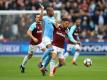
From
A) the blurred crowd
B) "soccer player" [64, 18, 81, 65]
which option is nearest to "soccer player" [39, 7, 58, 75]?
"soccer player" [64, 18, 81, 65]

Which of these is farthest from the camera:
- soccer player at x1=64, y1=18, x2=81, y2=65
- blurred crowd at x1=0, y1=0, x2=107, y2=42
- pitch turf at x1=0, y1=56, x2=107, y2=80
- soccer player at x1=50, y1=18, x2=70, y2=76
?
blurred crowd at x1=0, y1=0, x2=107, y2=42

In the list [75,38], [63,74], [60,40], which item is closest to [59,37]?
[60,40]

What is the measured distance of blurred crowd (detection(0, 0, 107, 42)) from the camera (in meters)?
32.3

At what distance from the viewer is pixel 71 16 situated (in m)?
33.8

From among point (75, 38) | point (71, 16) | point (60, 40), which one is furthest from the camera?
point (71, 16)

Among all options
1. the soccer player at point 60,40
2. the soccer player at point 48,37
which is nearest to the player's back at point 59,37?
the soccer player at point 60,40

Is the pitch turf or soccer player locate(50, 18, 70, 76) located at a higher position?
soccer player locate(50, 18, 70, 76)

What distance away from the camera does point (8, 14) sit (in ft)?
108

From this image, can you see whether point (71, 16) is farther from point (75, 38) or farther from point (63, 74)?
point (63, 74)

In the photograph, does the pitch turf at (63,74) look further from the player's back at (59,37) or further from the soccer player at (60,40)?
the player's back at (59,37)

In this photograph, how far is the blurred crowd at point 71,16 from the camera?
106 ft

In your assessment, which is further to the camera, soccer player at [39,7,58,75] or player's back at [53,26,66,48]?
player's back at [53,26,66,48]

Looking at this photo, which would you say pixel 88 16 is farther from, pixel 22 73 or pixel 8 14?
pixel 22 73

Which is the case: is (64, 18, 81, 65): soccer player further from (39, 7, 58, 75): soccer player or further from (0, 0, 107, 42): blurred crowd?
(0, 0, 107, 42): blurred crowd
